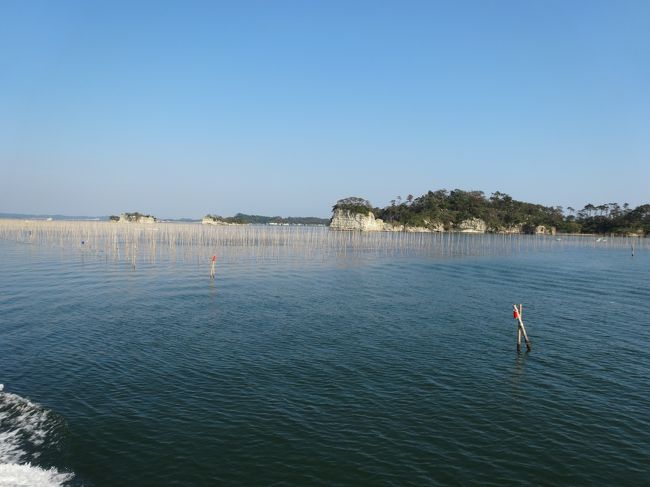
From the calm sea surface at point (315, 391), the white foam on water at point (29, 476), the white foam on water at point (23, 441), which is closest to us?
the white foam on water at point (29, 476)

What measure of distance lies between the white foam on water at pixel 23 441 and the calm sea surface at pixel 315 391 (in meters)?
0.07

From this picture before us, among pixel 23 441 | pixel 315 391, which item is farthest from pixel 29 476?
pixel 315 391

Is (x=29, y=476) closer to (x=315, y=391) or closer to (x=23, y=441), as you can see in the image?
(x=23, y=441)

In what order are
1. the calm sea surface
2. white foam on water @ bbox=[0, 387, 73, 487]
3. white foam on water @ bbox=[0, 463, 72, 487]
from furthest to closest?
the calm sea surface
white foam on water @ bbox=[0, 387, 73, 487]
white foam on water @ bbox=[0, 463, 72, 487]

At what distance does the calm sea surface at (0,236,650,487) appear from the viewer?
12.9 m

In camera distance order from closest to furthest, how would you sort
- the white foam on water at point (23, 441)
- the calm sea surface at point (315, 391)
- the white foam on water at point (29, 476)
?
1. the white foam on water at point (29, 476)
2. the white foam on water at point (23, 441)
3. the calm sea surface at point (315, 391)

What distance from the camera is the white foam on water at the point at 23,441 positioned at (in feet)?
39.0

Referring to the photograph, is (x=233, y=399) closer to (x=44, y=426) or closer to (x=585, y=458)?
(x=44, y=426)

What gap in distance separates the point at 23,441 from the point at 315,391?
10.3 meters

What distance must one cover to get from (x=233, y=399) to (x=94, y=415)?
496 cm

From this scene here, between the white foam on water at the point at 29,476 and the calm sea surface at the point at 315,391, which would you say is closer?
the white foam on water at the point at 29,476

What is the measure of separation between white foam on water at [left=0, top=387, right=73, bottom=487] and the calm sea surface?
68 mm

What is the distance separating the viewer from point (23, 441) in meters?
13.9

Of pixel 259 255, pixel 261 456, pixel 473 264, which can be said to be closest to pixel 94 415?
pixel 261 456
